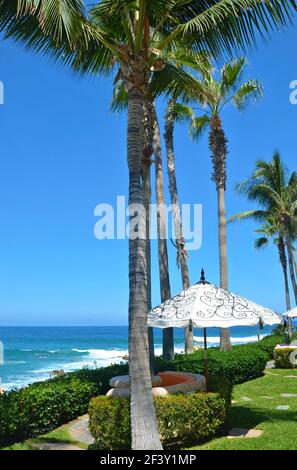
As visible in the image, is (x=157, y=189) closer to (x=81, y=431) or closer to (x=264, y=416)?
(x=264, y=416)

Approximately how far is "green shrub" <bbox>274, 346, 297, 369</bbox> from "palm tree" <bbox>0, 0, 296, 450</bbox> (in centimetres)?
1396

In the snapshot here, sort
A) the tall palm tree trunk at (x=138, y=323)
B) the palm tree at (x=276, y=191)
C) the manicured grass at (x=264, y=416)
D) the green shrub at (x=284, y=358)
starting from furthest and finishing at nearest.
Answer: the palm tree at (x=276, y=191) < the green shrub at (x=284, y=358) < the manicured grass at (x=264, y=416) < the tall palm tree trunk at (x=138, y=323)

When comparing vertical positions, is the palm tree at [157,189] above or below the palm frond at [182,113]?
below

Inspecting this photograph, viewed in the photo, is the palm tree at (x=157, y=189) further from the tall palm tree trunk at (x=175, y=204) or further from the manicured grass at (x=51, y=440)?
the manicured grass at (x=51, y=440)

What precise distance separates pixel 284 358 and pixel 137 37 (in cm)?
1580

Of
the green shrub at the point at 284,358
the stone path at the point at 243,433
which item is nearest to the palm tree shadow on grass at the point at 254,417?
the stone path at the point at 243,433

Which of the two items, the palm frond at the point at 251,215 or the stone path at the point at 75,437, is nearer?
the stone path at the point at 75,437

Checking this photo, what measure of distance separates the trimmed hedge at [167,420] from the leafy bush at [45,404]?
157 centimetres

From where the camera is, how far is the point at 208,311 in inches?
332

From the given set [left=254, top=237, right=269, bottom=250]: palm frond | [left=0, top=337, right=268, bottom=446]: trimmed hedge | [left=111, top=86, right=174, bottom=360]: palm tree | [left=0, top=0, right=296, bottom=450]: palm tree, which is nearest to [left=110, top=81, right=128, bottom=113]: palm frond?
[left=111, top=86, right=174, bottom=360]: palm tree

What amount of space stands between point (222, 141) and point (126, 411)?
14029 millimetres

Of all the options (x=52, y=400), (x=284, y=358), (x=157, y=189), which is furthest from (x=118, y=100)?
(x=284, y=358)

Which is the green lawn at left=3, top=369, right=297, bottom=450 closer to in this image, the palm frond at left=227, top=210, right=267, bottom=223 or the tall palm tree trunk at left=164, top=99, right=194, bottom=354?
the tall palm tree trunk at left=164, top=99, right=194, bottom=354

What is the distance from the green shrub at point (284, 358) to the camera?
19219 mm
